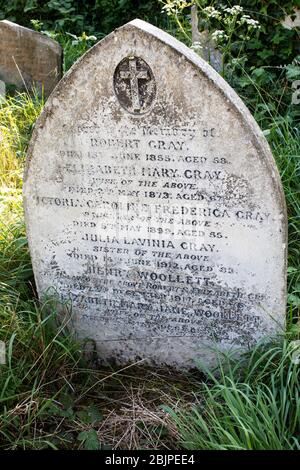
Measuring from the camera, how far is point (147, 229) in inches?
99.8

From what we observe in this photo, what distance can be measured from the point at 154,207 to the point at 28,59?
2.99 meters

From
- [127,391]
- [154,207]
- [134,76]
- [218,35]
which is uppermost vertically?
[218,35]

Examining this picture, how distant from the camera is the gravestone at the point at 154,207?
223 centimetres

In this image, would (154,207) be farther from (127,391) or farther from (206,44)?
(206,44)

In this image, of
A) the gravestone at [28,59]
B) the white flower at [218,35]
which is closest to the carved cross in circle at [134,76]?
the white flower at [218,35]

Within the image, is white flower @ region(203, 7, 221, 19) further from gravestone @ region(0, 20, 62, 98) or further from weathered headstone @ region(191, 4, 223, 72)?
gravestone @ region(0, 20, 62, 98)

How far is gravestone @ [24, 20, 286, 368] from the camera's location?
7.33 feet

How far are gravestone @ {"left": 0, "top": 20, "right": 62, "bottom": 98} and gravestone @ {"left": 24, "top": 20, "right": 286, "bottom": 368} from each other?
2.50 m

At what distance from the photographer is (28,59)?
5.00m

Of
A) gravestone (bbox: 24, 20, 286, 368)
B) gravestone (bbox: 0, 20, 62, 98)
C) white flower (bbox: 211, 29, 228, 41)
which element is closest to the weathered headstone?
white flower (bbox: 211, 29, 228, 41)

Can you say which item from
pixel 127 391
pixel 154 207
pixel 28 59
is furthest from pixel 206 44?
pixel 127 391

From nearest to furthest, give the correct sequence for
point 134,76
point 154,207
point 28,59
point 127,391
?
point 134,76
point 154,207
point 127,391
point 28,59

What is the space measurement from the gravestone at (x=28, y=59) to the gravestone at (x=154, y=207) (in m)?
2.50
